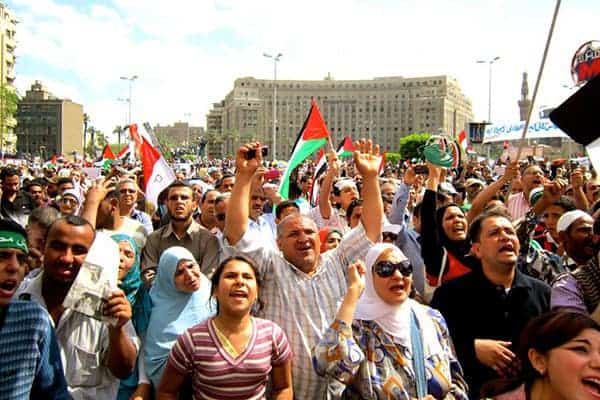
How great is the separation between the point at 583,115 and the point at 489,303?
4.08 ft

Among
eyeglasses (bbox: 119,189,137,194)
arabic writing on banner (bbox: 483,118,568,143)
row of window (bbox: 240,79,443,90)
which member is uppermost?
row of window (bbox: 240,79,443,90)

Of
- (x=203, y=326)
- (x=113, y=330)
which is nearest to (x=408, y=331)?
(x=203, y=326)

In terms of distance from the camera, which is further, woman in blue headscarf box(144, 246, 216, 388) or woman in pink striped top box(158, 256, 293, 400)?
woman in blue headscarf box(144, 246, 216, 388)

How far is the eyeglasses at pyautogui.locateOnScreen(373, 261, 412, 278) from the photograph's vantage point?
9.36ft

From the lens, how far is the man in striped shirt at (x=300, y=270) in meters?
3.13

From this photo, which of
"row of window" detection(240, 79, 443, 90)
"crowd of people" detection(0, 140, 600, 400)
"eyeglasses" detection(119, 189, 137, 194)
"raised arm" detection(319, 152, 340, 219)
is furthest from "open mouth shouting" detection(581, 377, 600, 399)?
"row of window" detection(240, 79, 443, 90)

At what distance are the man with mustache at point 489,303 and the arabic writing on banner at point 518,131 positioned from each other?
1560 centimetres

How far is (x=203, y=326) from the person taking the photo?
2.86 m

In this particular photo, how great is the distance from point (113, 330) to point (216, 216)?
2.83m

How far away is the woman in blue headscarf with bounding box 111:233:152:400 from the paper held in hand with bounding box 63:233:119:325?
91 cm

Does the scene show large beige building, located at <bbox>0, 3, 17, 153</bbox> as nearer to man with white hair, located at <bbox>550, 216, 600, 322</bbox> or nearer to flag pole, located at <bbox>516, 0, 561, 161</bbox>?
flag pole, located at <bbox>516, 0, 561, 161</bbox>

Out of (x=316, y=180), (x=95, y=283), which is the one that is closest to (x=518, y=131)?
(x=316, y=180)

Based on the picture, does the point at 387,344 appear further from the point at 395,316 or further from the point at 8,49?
the point at 8,49

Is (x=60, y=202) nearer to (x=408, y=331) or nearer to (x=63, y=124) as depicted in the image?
(x=408, y=331)
